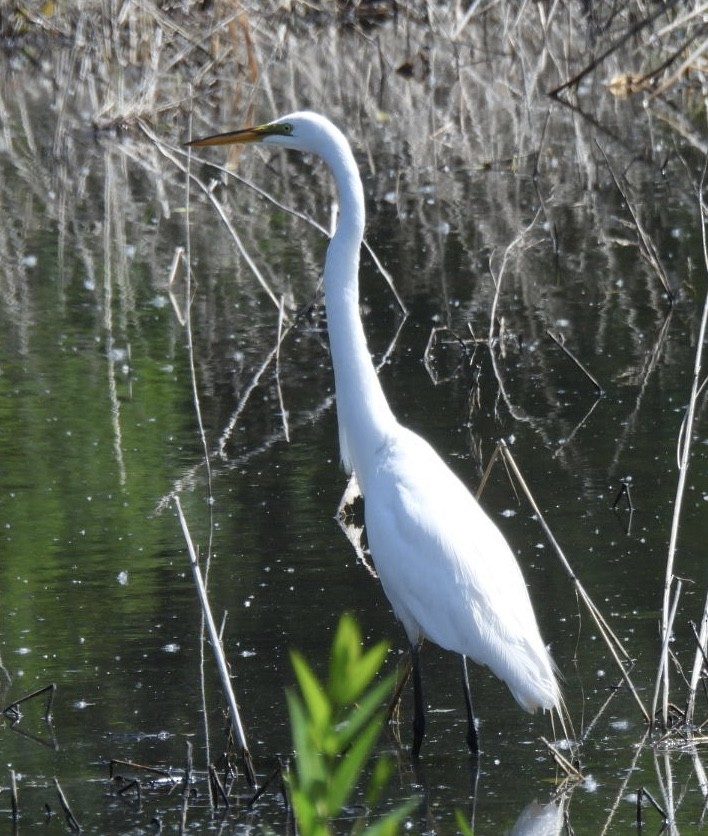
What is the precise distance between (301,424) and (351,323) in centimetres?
245

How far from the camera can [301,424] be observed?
21.1 ft

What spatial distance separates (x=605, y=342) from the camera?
7.34m

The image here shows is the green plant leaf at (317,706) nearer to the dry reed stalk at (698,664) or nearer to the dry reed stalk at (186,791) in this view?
the dry reed stalk at (186,791)

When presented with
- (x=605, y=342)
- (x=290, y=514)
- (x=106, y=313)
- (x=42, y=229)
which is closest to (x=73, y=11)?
(x=42, y=229)

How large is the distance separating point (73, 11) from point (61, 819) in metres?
13.8

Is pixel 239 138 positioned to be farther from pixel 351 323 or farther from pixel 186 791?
pixel 186 791

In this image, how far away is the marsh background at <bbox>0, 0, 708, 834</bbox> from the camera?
375cm

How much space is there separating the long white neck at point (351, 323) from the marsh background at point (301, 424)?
0.44 meters

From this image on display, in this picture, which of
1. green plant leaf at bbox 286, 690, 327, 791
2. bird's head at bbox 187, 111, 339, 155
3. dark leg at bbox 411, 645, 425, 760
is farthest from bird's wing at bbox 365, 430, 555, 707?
green plant leaf at bbox 286, 690, 327, 791

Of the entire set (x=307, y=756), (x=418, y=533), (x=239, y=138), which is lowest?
(x=418, y=533)

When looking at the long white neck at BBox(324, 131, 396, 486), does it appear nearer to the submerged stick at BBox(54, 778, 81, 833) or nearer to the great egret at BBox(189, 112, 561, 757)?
the great egret at BBox(189, 112, 561, 757)

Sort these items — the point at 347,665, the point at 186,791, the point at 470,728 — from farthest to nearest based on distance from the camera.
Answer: the point at 470,728
the point at 186,791
the point at 347,665

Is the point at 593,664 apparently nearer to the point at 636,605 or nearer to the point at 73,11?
the point at 636,605

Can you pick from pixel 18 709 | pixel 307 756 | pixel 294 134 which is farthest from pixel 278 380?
pixel 307 756
